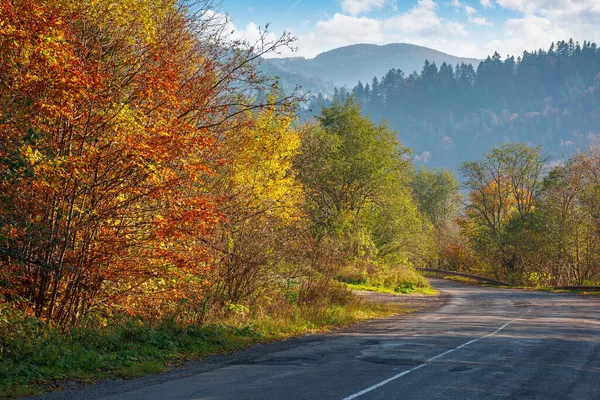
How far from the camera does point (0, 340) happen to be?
9.41m

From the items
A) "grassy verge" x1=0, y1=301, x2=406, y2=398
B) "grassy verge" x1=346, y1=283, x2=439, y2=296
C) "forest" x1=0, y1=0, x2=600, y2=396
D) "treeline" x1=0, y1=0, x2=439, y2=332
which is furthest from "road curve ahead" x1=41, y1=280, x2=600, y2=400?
"grassy verge" x1=346, y1=283, x2=439, y2=296

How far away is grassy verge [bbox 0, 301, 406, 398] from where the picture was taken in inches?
343

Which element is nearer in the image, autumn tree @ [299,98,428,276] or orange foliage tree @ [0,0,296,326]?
orange foliage tree @ [0,0,296,326]

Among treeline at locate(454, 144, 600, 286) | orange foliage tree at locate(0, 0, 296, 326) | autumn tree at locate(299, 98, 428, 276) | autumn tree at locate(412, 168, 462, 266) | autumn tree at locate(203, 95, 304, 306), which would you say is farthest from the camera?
autumn tree at locate(412, 168, 462, 266)

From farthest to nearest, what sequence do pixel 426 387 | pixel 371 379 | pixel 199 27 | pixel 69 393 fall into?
pixel 199 27
pixel 371 379
pixel 426 387
pixel 69 393

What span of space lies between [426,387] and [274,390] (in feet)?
8.06

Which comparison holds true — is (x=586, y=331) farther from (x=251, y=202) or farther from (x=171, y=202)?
(x=171, y=202)

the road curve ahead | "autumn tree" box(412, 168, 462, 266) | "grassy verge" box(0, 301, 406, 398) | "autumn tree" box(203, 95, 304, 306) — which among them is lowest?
the road curve ahead

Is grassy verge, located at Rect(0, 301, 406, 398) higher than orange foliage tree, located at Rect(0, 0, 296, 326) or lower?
lower

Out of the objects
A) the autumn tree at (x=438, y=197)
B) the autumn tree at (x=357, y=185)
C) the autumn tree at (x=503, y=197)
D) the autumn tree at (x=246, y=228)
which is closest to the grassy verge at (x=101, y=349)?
the autumn tree at (x=246, y=228)

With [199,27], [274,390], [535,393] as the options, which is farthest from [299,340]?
[199,27]

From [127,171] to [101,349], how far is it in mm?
3505

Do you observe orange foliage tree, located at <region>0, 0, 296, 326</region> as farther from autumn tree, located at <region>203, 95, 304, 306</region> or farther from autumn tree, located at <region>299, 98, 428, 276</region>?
autumn tree, located at <region>299, 98, 428, 276</region>

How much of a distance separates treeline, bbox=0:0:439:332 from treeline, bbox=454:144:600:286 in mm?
37604
